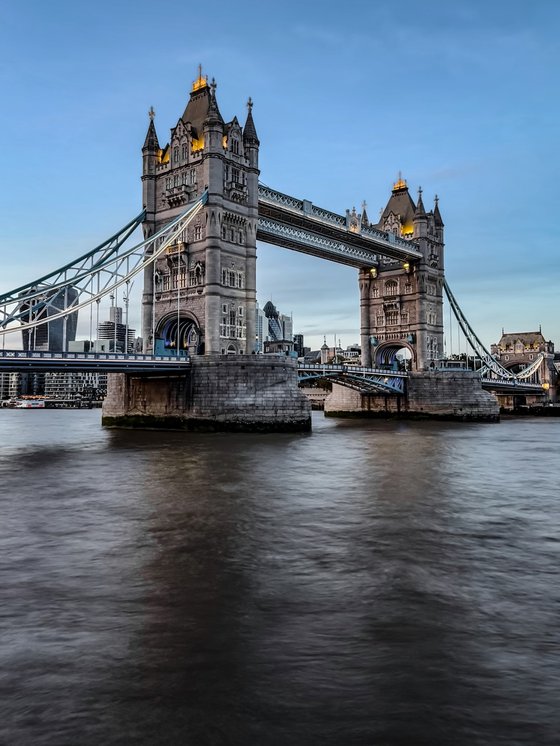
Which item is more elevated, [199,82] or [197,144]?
[199,82]

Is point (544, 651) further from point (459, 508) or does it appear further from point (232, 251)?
point (232, 251)

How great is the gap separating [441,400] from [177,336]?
26720mm

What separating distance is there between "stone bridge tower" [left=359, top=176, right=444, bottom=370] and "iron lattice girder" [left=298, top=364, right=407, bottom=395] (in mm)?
5261

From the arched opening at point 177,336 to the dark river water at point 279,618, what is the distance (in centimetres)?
2498

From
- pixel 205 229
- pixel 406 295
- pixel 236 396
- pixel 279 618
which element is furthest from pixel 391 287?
pixel 279 618

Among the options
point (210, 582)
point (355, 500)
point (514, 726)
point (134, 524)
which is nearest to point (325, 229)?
point (355, 500)

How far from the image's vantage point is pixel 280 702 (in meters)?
4.71

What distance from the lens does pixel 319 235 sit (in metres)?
50.6

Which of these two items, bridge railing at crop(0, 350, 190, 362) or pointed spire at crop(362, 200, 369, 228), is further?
pointed spire at crop(362, 200, 369, 228)

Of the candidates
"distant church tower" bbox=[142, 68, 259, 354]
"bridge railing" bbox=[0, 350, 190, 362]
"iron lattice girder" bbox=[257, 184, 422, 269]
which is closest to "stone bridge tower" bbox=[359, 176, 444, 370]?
"iron lattice girder" bbox=[257, 184, 422, 269]

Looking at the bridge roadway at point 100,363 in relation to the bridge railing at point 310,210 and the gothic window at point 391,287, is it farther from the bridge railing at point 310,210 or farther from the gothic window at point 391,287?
the gothic window at point 391,287

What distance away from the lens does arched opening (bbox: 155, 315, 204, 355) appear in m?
39.8

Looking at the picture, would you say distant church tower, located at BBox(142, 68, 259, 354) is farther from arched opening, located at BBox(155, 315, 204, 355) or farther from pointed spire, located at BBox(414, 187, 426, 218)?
pointed spire, located at BBox(414, 187, 426, 218)

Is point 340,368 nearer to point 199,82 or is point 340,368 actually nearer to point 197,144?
point 197,144
